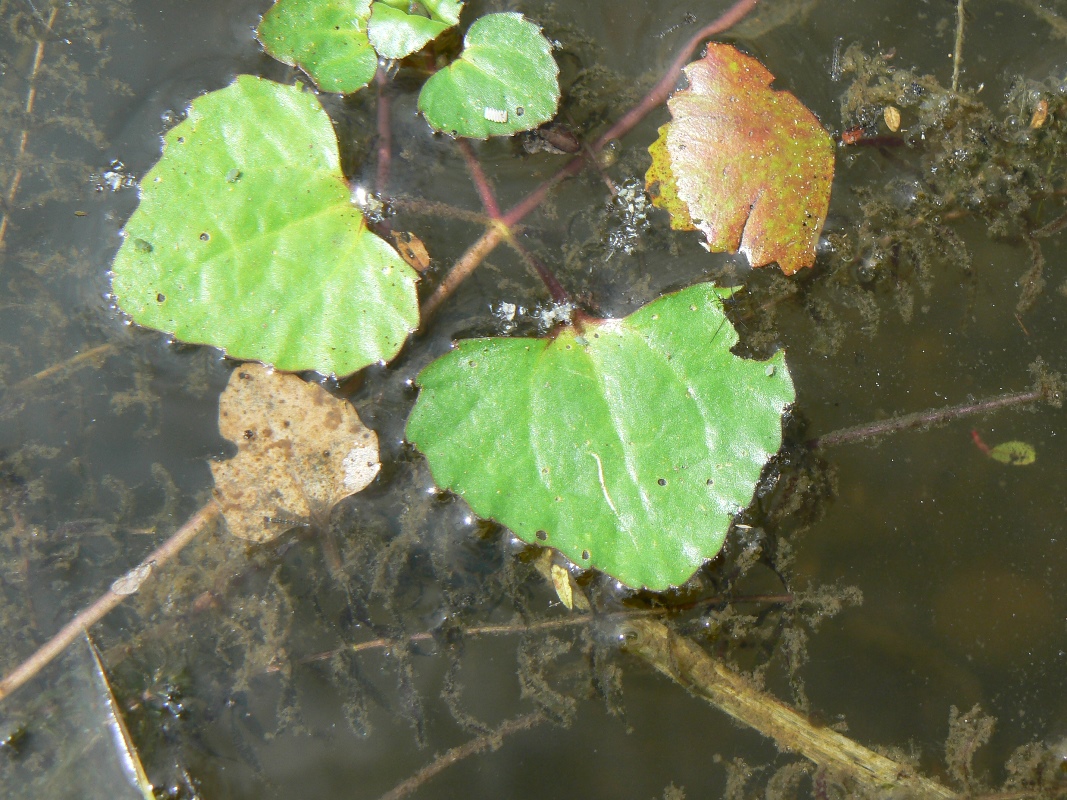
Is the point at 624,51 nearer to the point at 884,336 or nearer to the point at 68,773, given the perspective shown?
the point at 884,336

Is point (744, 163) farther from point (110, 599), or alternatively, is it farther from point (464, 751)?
point (110, 599)

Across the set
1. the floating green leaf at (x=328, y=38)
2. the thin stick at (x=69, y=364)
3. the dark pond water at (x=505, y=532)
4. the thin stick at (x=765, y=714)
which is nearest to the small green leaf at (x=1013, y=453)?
the dark pond water at (x=505, y=532)

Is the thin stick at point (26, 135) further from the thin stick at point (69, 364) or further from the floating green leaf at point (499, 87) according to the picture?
the floating green leaf at point (499, 87)

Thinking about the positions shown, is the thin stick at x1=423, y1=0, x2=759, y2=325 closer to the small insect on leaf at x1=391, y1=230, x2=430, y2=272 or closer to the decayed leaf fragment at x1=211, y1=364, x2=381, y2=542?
the small insect on leaf at x1=391, y1=230, x2=430, y2=272

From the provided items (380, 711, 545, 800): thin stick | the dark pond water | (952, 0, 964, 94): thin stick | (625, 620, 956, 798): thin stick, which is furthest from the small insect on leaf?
(952, 0, 964, 94): thin stick

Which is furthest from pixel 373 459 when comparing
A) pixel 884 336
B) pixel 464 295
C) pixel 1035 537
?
pixel 1035 537

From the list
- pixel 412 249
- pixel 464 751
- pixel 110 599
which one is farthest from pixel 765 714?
pixel 110 599

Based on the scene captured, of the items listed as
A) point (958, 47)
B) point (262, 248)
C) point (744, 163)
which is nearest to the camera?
point (262, 248)
